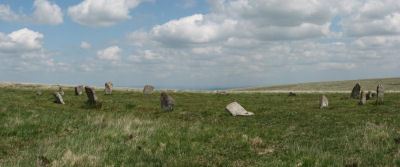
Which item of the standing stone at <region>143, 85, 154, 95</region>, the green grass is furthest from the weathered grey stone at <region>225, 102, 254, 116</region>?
the standing stone at <region>143, 85, 154, 95</region>

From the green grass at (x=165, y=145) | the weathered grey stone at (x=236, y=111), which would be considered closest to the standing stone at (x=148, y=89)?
the weathered grey stone at (x=236, y=111)

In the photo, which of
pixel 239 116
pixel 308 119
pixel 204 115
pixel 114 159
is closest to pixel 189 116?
pixel 204 115

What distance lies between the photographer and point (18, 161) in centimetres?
1413

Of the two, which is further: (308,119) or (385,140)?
(308,119)

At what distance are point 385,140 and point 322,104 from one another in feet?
81.7

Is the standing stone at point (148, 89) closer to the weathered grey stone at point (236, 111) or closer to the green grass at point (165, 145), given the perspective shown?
the weathered grey stone at point (236, 111)

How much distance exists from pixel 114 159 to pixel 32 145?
14.3ft

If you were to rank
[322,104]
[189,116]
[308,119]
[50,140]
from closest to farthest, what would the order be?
[50,140]
[308,119]
[189,116]
[322,104]

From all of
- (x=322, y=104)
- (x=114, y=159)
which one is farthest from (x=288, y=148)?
(x=322, y=104)

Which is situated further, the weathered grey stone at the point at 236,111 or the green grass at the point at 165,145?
the weathered grey stone at the point at 236,111

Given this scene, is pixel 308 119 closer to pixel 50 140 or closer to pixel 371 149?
pixel 371 149

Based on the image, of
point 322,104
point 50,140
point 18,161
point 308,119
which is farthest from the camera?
point 322,104

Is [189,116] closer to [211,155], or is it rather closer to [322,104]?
[322,104]

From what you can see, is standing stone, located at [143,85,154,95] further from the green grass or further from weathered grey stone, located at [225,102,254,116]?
the green grass
